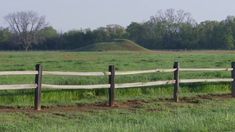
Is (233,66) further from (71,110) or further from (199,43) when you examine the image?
(199,43)

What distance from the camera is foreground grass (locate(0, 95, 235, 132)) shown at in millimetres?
10109

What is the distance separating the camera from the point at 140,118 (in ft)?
40.6

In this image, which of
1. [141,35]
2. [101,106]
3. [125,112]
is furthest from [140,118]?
[141,35]

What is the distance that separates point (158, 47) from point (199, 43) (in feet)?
30.3

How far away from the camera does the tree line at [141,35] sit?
97125mm

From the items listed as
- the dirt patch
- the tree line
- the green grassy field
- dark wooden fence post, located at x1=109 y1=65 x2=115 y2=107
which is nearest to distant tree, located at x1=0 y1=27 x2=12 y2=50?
the tree line

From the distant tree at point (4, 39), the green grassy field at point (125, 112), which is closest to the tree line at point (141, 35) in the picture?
the distant tree at point (4, 39)

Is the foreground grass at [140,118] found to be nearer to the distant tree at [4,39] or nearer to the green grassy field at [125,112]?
the green grassy field at [125,112]

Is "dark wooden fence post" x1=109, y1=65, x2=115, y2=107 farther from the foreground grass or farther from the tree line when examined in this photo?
the tree line

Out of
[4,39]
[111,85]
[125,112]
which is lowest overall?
[125,112]

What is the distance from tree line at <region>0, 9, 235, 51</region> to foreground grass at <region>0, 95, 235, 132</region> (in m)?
80.0

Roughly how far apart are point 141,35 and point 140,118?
3902 inches

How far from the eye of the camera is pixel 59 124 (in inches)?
459

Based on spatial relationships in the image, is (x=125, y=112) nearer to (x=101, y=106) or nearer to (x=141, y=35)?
(x=101, y=106)
